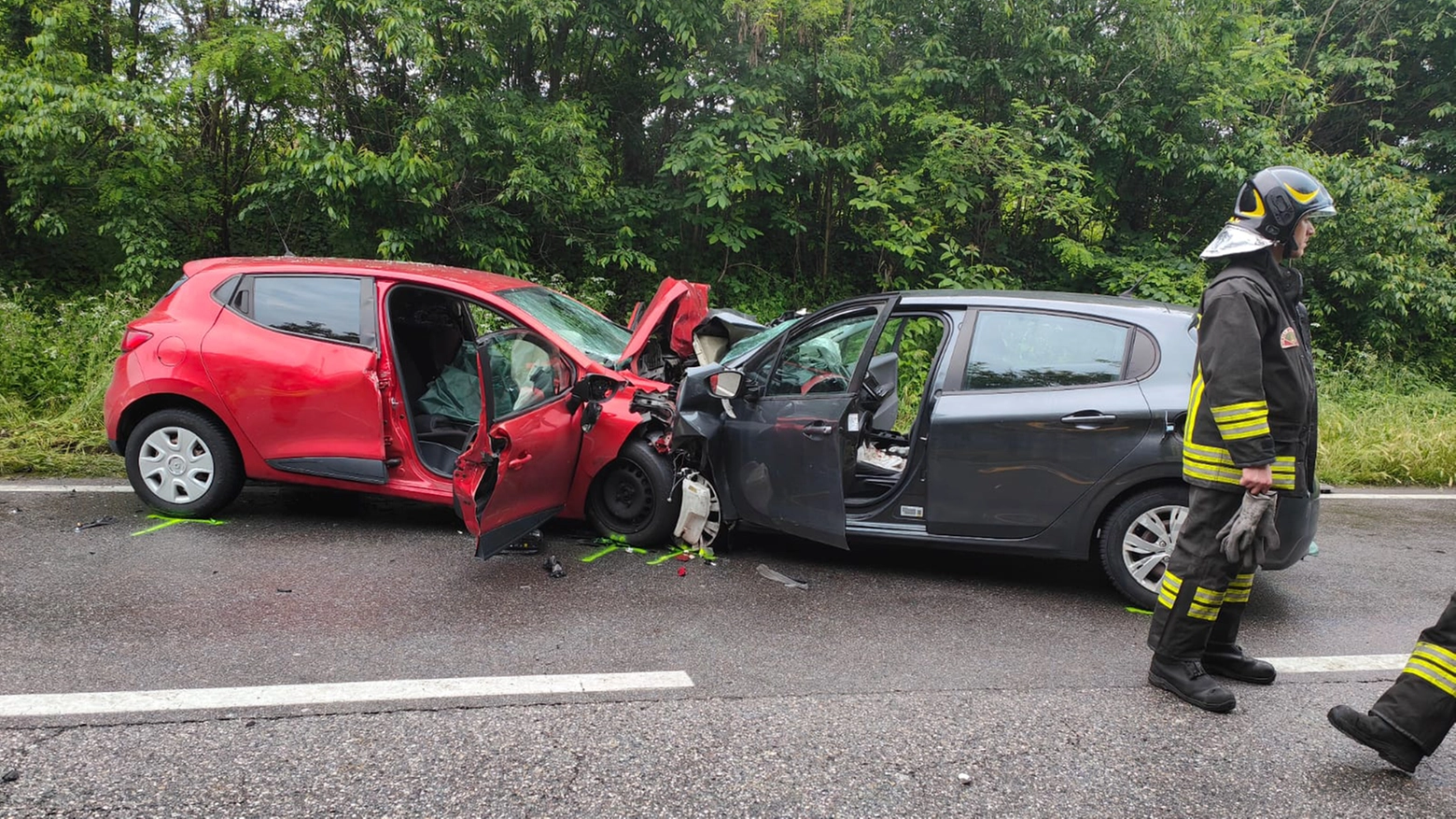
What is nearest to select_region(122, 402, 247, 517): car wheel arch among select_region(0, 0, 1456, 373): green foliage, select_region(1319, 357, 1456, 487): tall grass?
select_region(0, 0, 1456, 373): green foliage

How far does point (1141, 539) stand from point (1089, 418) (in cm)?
61

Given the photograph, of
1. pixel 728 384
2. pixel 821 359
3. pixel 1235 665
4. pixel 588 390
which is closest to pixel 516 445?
pixel 588 390

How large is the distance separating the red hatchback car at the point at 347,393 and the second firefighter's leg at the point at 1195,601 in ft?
8.20

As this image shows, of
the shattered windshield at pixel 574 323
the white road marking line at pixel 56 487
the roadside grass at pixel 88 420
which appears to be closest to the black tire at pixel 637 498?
the shattered windshield at pixel 574 323

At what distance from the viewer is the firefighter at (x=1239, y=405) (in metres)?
3.14

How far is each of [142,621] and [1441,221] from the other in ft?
45.9

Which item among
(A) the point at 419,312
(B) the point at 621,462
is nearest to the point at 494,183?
(A) the point at 419,312

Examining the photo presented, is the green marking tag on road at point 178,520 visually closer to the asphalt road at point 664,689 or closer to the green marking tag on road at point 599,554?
the asphalt road at point 664,689

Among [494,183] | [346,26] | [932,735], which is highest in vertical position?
[346,26]

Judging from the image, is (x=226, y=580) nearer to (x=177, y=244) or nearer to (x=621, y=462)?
(x=621, y=462)

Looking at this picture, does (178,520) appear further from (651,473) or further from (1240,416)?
(1240,416)

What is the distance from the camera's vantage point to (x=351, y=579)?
445 cm

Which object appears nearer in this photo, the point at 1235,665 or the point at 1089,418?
the point at 1235,665

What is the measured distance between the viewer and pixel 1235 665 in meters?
3.57
